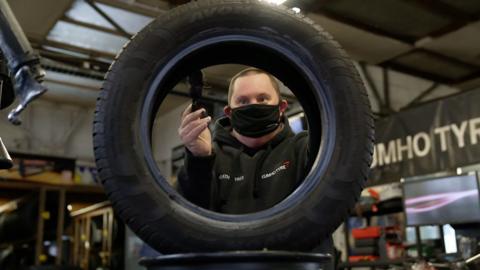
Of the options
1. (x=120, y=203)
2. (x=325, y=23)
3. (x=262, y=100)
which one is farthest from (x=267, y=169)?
(x=325, y=23)

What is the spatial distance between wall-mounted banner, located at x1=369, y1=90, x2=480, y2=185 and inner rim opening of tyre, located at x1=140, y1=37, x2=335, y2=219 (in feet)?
10.5

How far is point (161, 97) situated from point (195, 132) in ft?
0.34

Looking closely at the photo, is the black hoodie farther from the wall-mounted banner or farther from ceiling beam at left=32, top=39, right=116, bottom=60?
ceiling beam at left=32, top=39, right=116, bottom=60

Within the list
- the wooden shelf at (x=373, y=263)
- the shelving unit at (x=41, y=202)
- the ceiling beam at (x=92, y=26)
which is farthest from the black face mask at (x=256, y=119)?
the shelving unit at (x=41, y=202)

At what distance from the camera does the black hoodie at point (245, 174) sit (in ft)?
3.78

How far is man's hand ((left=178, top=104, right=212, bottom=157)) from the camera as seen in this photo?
1096mm

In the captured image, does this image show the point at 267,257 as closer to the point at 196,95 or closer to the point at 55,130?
the point at 196,95

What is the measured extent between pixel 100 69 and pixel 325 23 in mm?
2501

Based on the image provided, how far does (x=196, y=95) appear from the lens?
1311 millimetres

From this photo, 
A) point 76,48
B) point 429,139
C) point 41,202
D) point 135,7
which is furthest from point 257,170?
point 76,48

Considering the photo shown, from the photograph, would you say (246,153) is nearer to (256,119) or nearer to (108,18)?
(256,119)

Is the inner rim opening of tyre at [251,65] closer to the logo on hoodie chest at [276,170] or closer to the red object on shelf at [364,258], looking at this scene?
the logo on hoodie chest at [276,170]

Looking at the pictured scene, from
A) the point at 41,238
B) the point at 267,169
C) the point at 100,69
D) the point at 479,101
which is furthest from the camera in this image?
the point at 100,69

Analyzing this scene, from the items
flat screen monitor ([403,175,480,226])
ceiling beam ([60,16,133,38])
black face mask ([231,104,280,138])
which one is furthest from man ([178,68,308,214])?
ceiling beam ([60,16,133,38])
